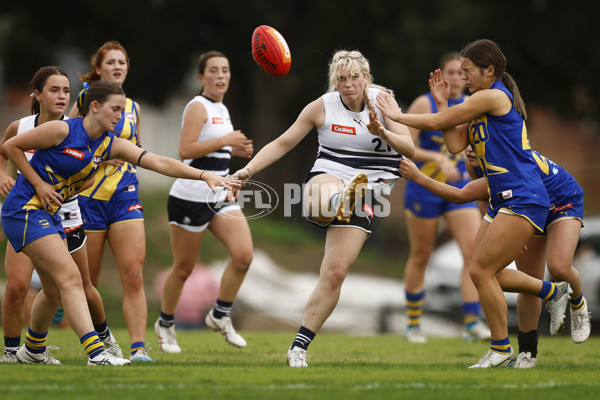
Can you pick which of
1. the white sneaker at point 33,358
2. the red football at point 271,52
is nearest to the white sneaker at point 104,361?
the white sneaker at point 33,358

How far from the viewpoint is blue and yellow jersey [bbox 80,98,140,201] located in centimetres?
744

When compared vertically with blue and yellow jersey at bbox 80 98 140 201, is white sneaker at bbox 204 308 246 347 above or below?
below

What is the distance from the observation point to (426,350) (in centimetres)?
869

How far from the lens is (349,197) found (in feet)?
21.2

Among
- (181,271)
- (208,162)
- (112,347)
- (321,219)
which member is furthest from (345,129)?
(112,347)

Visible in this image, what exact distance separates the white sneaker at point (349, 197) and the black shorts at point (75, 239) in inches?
79.6

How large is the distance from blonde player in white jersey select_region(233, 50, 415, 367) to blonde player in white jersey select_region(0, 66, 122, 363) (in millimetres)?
1349

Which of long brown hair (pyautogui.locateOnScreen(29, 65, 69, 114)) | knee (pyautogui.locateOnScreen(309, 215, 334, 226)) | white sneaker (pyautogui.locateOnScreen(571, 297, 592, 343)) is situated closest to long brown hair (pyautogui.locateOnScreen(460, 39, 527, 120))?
knee (pyautogui.locateOnScreen(309, 215, 334, 226))

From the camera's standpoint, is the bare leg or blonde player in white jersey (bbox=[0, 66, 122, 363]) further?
blonde player in white jersey (bbox=[0, 66, 122, 363])

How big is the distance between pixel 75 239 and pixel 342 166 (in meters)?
2.14

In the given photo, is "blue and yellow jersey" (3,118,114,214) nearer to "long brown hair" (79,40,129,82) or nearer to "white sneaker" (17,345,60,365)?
"white sneaker" (17,345,60,365)

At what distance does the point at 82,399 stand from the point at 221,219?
3.49 metres

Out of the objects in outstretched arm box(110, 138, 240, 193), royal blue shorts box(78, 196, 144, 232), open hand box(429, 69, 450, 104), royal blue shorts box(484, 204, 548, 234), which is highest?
open hand box(429, 69, 450, 104)

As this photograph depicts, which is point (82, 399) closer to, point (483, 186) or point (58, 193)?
point (58, 193)
